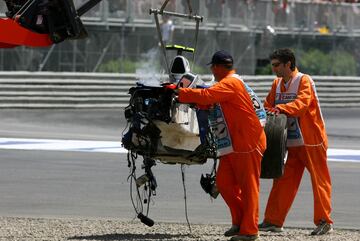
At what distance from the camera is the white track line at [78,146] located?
18641 millimetres

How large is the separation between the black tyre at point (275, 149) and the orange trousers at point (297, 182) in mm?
445

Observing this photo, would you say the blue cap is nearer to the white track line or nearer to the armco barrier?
the white track line

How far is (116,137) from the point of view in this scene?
69.9 ft

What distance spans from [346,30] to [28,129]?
1230 cm

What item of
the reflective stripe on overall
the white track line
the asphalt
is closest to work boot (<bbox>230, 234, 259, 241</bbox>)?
the reflective stripe on overall

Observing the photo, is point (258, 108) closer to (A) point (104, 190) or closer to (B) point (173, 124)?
(B) point (173, 124)

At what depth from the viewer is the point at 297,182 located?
1103 centimetres

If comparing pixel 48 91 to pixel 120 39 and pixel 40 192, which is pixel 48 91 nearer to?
pixel 120 39

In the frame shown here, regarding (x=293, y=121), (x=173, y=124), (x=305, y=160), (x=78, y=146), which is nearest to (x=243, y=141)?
(x=173, y=124)

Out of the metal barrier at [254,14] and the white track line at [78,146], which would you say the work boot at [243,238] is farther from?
the metal barrier at [254,14]

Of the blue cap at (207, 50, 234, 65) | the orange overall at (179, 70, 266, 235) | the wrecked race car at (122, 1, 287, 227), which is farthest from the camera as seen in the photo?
the blue cap at (207, 50, 234, 65)

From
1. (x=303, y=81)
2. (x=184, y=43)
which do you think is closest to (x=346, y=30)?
(x=184, y=43)

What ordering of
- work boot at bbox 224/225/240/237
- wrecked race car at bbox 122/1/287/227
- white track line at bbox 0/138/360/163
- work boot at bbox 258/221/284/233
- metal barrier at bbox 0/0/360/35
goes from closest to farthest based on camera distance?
1. wrecked race car at bbox 122/1/287/227
2. work boot at bbox 224/225/240/237
3. work boot at bbox 258/221/284/233
4. white track line at bbox 0/138/360/163
5. metal barrier at bbox 0/0/360/35

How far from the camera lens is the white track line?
18641 millimetres
